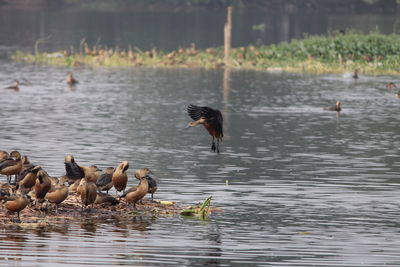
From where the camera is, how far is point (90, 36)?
343 ft

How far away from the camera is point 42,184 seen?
20.3 m

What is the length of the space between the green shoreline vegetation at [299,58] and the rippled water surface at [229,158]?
218cm

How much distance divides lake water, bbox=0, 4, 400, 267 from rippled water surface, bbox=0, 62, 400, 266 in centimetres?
5

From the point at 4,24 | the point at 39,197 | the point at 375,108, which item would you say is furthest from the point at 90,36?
the point at 39,197

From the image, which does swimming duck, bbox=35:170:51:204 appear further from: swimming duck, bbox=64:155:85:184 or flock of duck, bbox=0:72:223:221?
swimming duck, bbox=64:155:85:184

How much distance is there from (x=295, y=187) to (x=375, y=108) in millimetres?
21969

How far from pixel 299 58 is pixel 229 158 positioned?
33457mm

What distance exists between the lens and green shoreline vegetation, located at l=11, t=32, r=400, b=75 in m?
64.4

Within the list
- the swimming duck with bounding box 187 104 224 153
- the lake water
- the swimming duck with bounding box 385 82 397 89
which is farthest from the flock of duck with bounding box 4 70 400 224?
the swimming duck with bounding box 385 82 397 89

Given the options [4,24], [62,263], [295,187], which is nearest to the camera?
[62,263]

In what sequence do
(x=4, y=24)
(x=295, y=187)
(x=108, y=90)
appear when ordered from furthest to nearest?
(x=4, y=24) < (x=108, y=90) < (x=295, y=187)

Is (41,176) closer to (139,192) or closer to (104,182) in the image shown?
(139,192)

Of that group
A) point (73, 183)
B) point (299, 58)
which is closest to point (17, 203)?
point (73, 183)

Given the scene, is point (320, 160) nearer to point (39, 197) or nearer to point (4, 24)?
point (39, 197)
